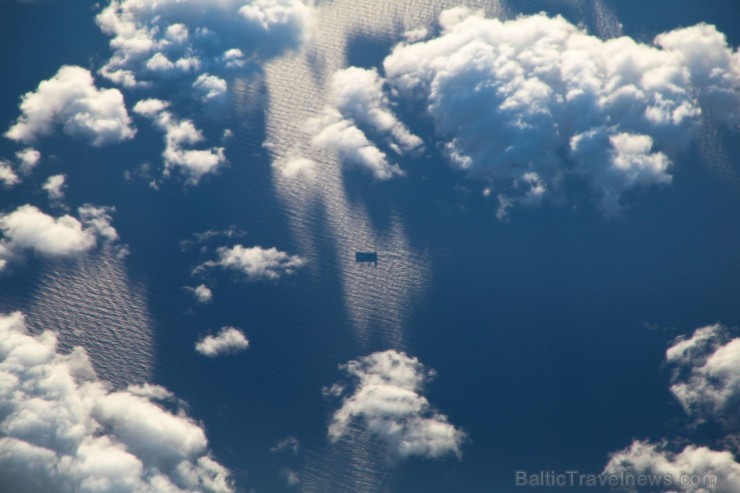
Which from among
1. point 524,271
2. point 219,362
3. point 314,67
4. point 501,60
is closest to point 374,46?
point 314,67

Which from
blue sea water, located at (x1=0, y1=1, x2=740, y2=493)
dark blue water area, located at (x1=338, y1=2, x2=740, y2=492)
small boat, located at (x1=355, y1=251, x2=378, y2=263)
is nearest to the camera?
blue sea water, located at (x1=0, y1=1, x2=740, y2=493)

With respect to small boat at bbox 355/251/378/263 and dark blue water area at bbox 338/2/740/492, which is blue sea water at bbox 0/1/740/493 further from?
small boat at bbox 355/251/378/263

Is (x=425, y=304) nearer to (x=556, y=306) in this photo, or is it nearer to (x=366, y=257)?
(x=366, y=257)

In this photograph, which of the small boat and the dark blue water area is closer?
the dark blue water area

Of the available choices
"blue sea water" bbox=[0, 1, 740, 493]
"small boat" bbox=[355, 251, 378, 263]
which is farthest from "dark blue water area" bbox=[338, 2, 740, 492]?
"small boat" bbox=[355, 251, 378, 263]

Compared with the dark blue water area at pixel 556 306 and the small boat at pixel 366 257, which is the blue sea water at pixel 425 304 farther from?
the small boat at pixel 366 257

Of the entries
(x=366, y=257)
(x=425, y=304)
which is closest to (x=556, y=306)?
(x=425, y=304)

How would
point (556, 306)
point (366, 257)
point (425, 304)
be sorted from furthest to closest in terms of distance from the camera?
point (366, 257)
point (556, 306)
point (425, 304)

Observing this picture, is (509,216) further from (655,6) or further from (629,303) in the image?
(655,6)
